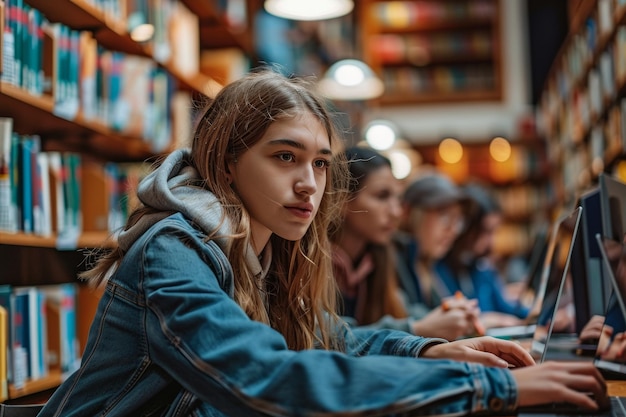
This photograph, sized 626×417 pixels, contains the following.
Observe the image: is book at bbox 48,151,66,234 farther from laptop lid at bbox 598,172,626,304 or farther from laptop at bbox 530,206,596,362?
laptop lid at bbox 598,172,626,304

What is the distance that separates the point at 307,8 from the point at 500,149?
17.7 feet

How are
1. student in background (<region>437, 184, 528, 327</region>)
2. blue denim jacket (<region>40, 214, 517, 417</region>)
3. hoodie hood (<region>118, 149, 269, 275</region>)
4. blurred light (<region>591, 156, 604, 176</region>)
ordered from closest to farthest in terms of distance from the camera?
1. blue denim jacket (<region>40, 214, 517, 417</region>)
2. hoodie hood (<region>118, 149, 269, 275</region>)
3. student in background (<region>437, 184, 528, 327</region>)
4. blurred light (<region>591, 156, 604, 176</region>)

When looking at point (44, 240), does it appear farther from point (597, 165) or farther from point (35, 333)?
point (597, 165)

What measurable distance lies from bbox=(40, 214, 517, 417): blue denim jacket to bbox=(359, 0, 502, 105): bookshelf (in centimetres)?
821

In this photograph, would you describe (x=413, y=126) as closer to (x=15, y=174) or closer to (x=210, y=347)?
(x=15, y=174)

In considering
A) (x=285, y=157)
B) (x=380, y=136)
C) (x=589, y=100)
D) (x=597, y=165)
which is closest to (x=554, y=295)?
(x=285, y=157)

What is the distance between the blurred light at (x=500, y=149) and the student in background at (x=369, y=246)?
19.9ft

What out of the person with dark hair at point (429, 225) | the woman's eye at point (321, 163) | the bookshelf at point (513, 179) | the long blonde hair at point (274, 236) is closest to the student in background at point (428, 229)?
the person with dark hair at point (429, 225)

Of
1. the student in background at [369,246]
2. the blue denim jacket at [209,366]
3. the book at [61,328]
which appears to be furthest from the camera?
the student in background at [369,246]

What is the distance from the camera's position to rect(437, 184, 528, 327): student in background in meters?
3.91

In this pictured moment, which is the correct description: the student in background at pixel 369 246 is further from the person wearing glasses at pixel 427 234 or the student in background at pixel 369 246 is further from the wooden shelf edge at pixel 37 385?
the wooden shelf edge at pixel 37 385

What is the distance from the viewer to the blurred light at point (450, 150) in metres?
8.77

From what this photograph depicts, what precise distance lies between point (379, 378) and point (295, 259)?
0.58m

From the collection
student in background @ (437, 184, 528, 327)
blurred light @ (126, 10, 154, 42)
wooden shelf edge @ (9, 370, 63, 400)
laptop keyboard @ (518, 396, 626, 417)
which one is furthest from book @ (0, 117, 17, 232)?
student in background @ (437, 184, 528, 327)
